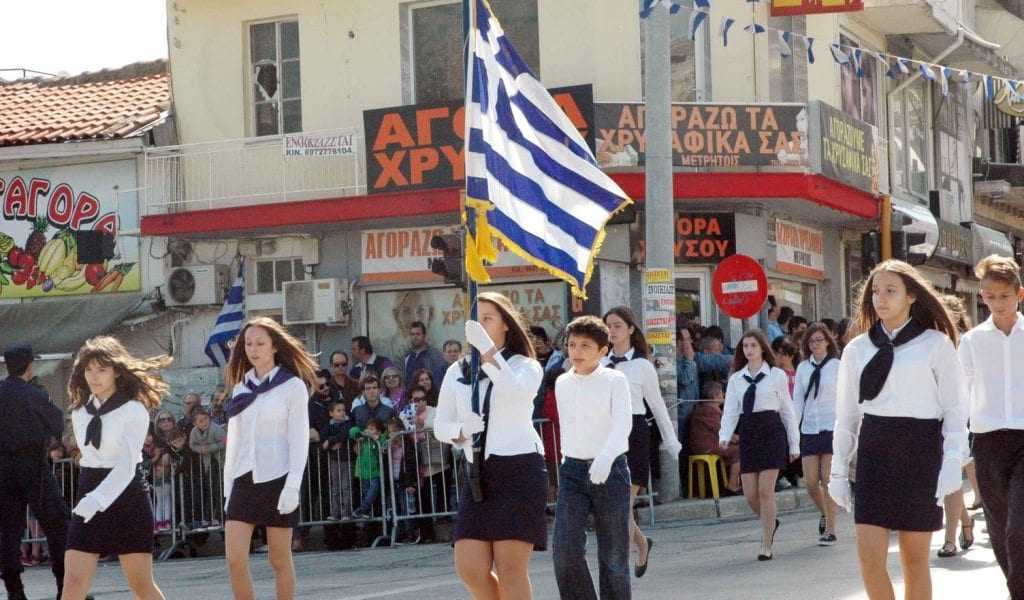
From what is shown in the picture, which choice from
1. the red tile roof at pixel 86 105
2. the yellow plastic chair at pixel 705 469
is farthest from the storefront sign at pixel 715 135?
the red tile roof at pixel 86 105

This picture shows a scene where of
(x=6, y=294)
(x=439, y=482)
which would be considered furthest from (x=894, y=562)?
(x=6, y=294)

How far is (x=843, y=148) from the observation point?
22.5 meters

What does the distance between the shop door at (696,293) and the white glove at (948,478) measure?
14.7 m

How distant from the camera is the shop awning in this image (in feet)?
75.5

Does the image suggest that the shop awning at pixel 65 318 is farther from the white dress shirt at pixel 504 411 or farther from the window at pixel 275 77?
the white dress shirt at pixel 504 411

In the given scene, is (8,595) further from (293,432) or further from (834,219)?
(834,219)

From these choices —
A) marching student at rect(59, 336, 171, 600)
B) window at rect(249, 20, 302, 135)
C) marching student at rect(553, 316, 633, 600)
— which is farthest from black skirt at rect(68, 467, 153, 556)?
window at rect(249, 20, 302, 135)

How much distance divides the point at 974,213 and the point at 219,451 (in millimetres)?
18001

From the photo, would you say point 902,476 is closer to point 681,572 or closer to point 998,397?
point 998,397

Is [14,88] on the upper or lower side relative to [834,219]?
upper

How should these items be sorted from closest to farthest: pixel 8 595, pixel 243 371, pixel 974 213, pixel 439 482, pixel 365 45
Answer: pixel 243 371
pixel 8 595
pixel 439 482
pixel 365 45
pixel 974 213

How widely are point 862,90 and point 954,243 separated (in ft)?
11.8

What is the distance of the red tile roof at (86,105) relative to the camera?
24.0m

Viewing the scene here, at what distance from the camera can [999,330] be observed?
8367 millimetres
